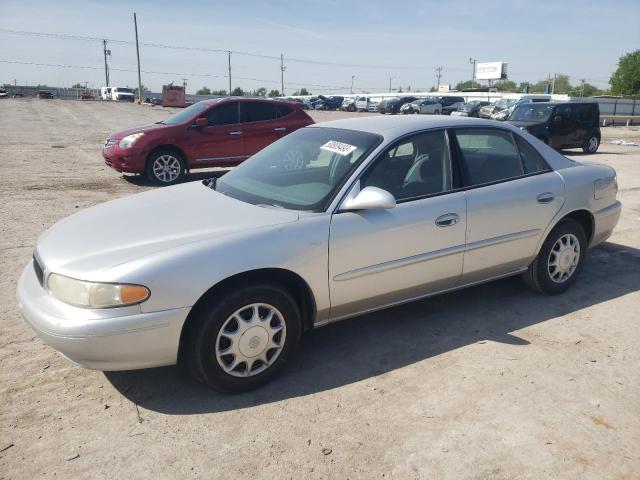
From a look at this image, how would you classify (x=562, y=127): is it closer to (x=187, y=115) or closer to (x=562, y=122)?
(x=562, y=122)

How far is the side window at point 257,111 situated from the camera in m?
10.1

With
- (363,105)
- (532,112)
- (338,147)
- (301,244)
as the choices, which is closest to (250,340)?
(301,244)

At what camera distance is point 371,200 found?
3172 millimetres

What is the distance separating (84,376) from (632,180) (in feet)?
37.0

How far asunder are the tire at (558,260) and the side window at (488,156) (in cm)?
66

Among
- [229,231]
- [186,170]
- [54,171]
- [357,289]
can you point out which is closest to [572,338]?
[357,289]

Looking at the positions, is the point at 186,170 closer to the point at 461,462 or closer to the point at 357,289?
the point at 357,289

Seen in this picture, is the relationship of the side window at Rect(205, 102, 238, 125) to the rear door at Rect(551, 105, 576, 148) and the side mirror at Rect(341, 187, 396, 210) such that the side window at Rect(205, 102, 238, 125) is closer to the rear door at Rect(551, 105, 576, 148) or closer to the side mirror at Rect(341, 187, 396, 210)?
the side mirror at Rect(341, 187, 396, 210)

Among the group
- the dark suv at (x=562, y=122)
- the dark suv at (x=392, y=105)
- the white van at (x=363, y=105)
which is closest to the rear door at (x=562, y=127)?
the dark suv at (x=562, y=122)

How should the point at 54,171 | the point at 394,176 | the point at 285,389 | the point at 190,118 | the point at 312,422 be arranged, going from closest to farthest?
1. the point at 312,422
2. the point at 285,389
3. the point at 394,176
4. the point at 190,118
5. the point at 54,171

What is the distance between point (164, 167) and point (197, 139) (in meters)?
0.78

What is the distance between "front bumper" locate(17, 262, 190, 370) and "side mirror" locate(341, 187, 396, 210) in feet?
3.82

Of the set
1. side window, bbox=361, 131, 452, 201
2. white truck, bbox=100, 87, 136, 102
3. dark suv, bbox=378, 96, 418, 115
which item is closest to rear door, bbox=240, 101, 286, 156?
side window, bbox=361, 131, 452, 201

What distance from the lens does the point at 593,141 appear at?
16.7 m
